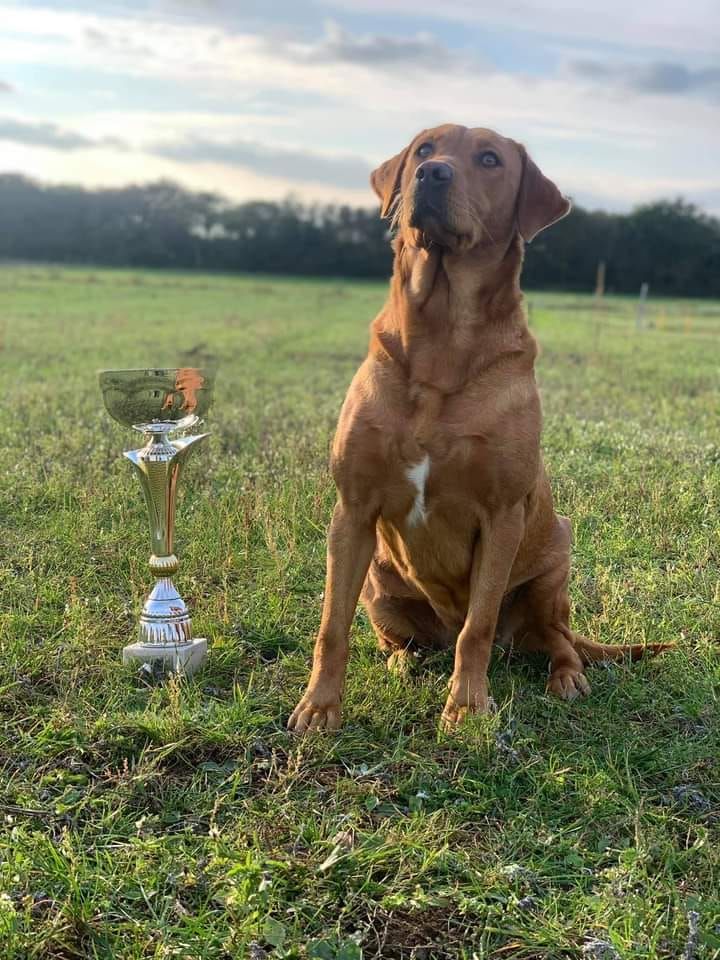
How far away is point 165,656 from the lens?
3354 millimetres

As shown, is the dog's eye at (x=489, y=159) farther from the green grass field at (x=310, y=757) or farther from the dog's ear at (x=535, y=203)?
the green grass field at (x=310, y=757)

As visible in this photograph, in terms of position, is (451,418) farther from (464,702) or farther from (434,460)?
(464,702)

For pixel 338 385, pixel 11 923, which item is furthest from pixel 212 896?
pixel 338 385

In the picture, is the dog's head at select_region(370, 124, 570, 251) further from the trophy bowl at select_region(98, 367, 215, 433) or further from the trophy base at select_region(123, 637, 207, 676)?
the trophy base at select_region(123, 637, 207, 676)

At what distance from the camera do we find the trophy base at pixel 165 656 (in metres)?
3.35

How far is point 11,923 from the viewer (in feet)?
6.61

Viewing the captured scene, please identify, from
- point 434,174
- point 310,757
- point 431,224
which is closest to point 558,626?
point 310,757

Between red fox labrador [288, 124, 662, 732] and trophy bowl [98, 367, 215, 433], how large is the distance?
880 mm

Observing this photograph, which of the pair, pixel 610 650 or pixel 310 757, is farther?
pixel 610 650

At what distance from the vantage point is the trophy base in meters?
3.35

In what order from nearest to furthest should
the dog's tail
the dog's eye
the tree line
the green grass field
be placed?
the green grass field
the dog's eye
the dog's tail
the tree line

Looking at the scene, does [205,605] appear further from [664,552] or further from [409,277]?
[664,552]

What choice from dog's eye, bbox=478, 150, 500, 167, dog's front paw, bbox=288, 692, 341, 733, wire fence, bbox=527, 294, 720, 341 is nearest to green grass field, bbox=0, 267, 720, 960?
dog's front paw, bbox=288, 692, 341, 733

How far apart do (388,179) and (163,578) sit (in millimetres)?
1869
